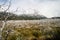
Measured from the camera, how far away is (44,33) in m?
16.6

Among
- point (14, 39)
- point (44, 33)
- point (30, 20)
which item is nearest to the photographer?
point (14, 39)

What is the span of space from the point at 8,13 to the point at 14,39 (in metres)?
5.37

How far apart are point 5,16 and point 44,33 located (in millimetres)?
7988

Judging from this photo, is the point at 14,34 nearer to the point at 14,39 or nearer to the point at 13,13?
the point at 14,39

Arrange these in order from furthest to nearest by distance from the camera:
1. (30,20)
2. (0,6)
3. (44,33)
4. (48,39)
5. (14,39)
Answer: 1. (30,20)
2. (44,33)
3. (48,39)
4. (14,39)
5. (0,6)

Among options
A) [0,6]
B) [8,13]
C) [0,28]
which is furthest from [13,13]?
[0,28]

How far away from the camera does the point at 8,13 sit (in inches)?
369

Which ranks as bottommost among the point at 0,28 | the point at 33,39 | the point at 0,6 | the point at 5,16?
the point at 33,39

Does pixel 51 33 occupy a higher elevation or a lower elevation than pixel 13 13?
lower

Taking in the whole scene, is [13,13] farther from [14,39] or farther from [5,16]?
[14,39]

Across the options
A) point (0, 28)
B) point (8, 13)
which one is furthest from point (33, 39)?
point (8, 13)

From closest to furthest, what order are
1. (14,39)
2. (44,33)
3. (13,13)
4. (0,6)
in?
1. (0,6)
2. (13,13)
3. (14,39)
4. (44,33)

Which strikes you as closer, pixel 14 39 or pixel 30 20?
pixel 14 39

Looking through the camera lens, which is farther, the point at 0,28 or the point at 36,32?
the point at 36,32
